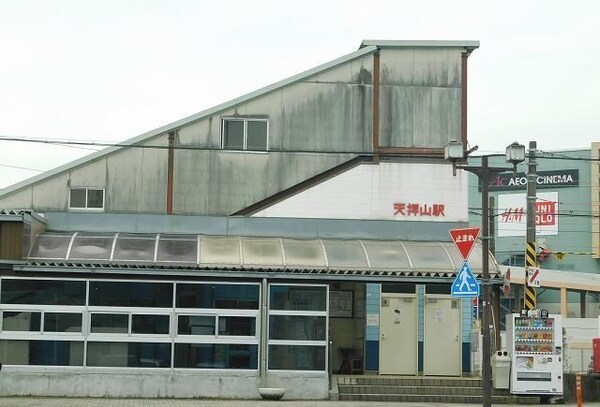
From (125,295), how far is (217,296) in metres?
2.22

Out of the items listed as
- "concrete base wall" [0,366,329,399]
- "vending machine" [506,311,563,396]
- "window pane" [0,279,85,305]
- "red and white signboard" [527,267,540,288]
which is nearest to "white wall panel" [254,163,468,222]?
"red and white signboard" [527,267,540,288]

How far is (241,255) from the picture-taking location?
2295cm

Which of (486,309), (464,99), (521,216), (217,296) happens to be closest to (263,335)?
(217,296)

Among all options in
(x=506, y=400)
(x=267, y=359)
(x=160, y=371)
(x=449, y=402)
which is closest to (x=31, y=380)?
(x=160, y=371)

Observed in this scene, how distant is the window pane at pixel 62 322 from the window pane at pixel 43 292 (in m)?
0.29

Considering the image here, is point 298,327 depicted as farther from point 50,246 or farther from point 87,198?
point 87,198

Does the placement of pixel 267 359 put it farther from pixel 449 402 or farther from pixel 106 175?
pixel 106 175

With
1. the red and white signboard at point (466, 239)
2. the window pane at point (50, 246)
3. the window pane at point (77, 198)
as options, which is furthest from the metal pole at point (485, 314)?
the window pane at point (77, 198)

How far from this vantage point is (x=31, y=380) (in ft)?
71.1

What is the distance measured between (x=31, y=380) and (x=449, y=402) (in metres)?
10.0

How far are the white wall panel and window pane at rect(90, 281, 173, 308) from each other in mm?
3905

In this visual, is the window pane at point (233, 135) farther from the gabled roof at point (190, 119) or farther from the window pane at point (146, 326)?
the window pane at point (146, 326)

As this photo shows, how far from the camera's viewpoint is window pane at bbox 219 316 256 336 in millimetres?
22562

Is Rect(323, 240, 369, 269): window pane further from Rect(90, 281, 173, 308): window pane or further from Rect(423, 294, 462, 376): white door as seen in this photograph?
Rect(90, 281, 173, 308): window pane
